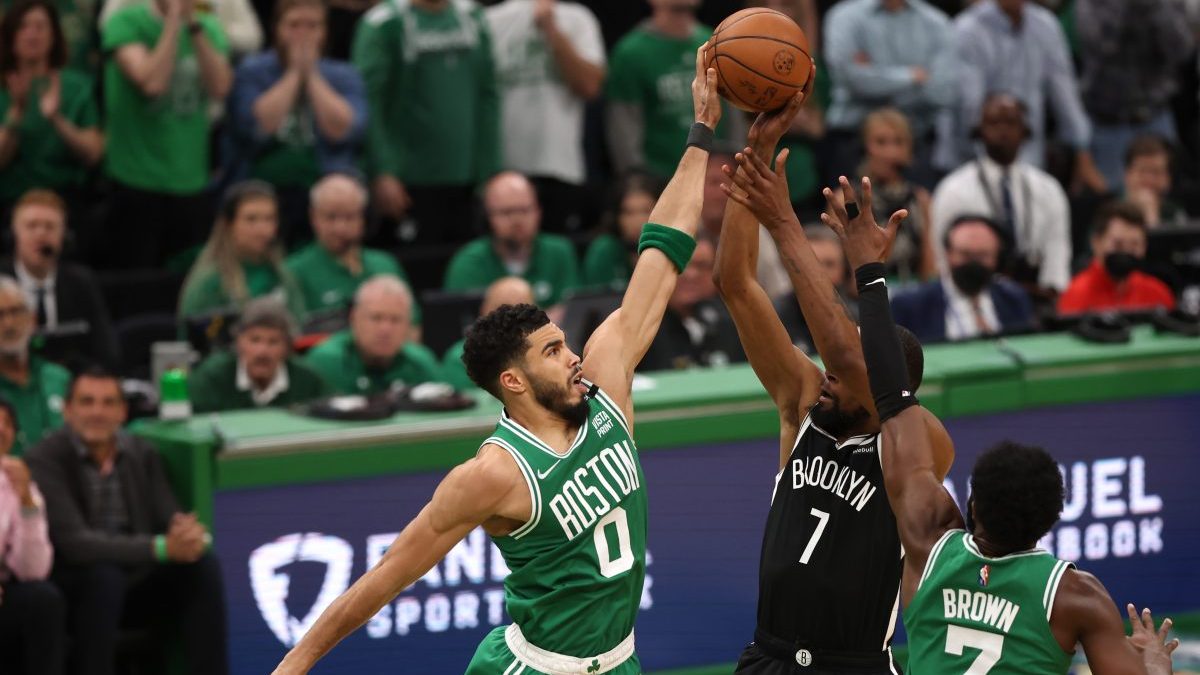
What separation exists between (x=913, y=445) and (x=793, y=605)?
828mm

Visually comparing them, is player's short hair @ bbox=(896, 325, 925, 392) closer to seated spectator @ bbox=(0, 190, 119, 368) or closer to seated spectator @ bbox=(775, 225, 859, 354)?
seated spectator @ bbox=(775, 225, 859, 354)

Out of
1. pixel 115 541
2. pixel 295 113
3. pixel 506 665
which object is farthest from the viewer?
pixel 295 113

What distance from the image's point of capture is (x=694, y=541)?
8.74 m

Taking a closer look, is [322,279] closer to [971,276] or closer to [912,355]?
[971,276]

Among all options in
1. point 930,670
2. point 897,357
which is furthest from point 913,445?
point 930,670

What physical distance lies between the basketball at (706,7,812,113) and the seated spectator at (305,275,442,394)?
3559mm

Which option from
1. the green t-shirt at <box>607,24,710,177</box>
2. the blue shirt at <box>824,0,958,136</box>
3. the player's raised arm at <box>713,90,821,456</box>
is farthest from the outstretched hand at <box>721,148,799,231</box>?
the blue shirt at <box>824,0,958,136</box>

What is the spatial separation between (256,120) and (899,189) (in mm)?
3774

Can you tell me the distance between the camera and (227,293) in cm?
1045

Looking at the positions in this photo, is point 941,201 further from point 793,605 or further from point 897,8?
point 793,605

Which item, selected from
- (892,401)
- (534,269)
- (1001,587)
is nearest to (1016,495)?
(1001,587)

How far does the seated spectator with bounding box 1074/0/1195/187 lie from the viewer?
13.7 m

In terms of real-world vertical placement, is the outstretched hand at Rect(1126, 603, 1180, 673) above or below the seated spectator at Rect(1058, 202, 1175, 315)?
below

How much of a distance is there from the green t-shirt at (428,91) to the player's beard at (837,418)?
6172mm
